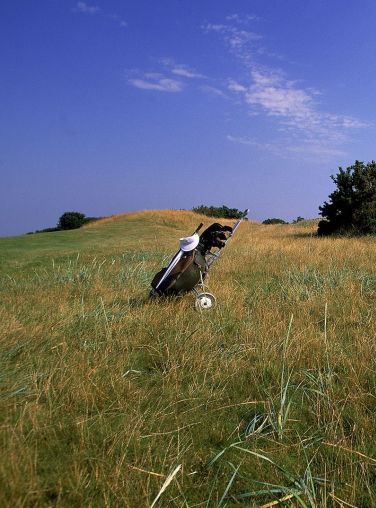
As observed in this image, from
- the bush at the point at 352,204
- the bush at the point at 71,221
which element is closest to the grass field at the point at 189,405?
the bush at the point at 352,204

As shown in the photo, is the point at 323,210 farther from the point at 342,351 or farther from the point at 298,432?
the point at 298,432

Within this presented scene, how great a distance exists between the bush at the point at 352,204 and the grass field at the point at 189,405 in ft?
42.4

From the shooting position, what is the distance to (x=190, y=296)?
5.52m

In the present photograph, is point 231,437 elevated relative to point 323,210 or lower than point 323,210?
lower

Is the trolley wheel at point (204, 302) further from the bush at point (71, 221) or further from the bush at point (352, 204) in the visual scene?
the bush at point (71, 221)

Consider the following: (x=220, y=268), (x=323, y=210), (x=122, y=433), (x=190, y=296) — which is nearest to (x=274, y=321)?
(x=190, y=296)

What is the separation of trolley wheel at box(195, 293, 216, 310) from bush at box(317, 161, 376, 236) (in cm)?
1339

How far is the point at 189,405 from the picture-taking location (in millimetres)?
2787

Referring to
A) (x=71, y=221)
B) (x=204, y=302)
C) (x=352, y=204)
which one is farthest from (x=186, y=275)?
(x=71, y=221)

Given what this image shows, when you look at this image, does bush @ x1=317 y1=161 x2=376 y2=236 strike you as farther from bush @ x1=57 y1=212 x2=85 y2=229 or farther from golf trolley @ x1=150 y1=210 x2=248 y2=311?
bush @ x1=57 y1=212 x2=85 y2=229

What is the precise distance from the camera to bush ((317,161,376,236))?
17.6 metres

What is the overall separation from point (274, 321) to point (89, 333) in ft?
5.50

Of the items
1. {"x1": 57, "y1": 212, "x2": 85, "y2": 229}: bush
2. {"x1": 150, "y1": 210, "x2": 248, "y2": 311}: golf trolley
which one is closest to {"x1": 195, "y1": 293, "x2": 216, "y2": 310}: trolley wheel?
{"x1": 150, "y1": 210, "x2": 248, "y2": 311}: golf trolley

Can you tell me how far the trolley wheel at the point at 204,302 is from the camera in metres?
5.04
